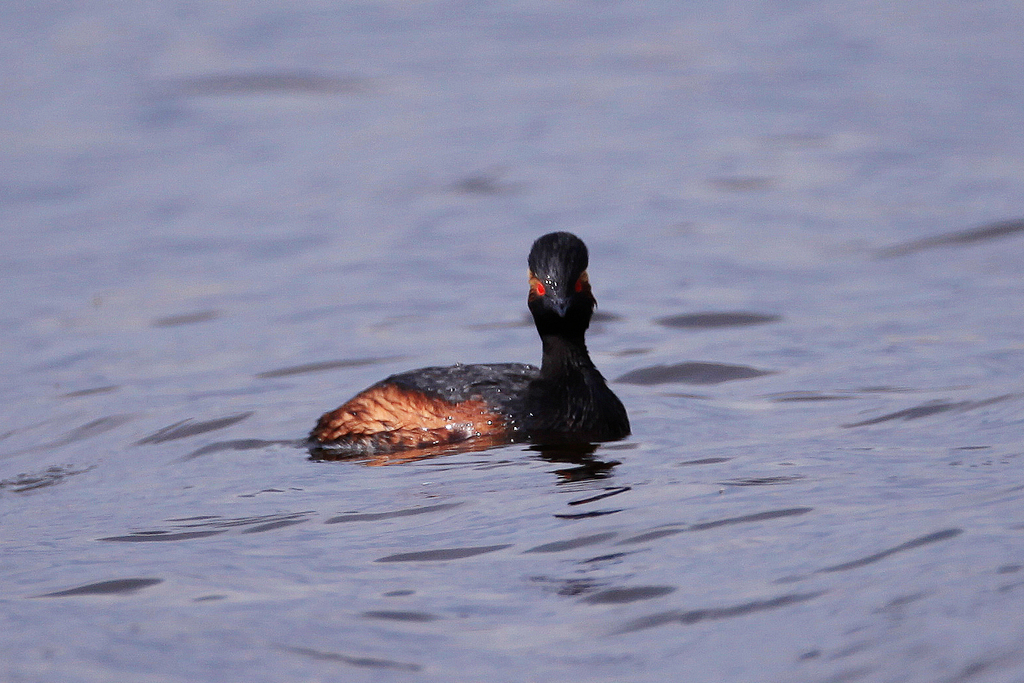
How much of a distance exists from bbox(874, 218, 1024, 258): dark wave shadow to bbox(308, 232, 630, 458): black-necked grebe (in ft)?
20.8

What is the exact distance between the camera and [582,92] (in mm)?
23312

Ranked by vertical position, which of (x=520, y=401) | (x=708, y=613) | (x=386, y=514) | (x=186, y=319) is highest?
(x=186, y=319)

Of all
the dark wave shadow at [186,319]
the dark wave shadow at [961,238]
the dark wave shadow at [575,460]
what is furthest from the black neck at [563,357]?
the dark wave shadow at [961,238]

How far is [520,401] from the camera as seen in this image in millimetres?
10289

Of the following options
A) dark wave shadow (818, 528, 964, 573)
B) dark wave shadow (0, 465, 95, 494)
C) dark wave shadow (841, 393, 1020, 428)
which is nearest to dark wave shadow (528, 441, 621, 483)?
dark wave shadow (841, 393, 1020, 428)

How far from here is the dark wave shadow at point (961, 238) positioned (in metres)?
15.8

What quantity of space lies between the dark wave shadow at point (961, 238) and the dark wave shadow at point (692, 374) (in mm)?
3949

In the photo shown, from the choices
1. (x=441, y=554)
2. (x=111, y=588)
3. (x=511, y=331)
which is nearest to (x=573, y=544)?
(x=441, y=554)

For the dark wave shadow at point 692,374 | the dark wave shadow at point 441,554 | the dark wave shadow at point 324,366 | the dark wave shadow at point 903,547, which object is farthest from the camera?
the dark wave shadow at point 324,366

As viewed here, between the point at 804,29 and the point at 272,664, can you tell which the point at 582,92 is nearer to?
the point at 804,29

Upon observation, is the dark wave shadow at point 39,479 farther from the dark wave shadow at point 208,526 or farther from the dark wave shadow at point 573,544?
the dark wave shadow at point 573,544

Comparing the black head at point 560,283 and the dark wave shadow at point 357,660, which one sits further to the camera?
the black head at point 560,283

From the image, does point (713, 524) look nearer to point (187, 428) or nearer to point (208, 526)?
point (208, 526)

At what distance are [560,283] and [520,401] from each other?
85 centimetres
